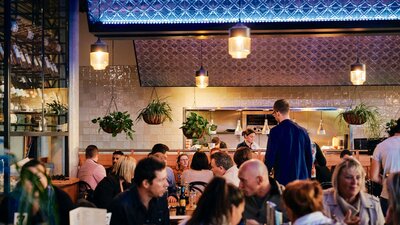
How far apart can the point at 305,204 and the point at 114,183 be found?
3.10 metres

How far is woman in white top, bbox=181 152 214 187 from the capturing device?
781 cm

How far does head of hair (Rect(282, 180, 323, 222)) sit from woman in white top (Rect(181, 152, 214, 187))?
168 inches

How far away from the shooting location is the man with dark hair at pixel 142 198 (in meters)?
4.08

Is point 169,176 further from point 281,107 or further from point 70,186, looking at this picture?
point 281,107

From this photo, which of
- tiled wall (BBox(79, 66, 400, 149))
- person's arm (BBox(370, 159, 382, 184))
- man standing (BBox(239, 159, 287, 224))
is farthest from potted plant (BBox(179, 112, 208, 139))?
man standing (BBox(239, 159, 287, 224))

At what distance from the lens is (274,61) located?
11727 mm

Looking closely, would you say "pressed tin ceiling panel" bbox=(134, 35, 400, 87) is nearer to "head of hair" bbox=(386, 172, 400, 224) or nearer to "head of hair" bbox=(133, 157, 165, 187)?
"head of hair" bbox=(133, 157, 165, 187)

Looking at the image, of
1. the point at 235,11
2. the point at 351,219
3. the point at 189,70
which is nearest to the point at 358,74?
the point at 235,11

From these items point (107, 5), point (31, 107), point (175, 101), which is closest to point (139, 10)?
point (107, 5)

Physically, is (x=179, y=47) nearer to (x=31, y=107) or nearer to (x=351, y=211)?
(x=31, y=107)

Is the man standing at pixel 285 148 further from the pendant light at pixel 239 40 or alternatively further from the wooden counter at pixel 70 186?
the wooden counter at pixel 70 186

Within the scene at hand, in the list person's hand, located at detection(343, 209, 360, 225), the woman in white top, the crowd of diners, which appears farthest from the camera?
the woman in white top

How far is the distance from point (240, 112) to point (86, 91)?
3.29 m

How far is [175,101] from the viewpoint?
13.3 meters
